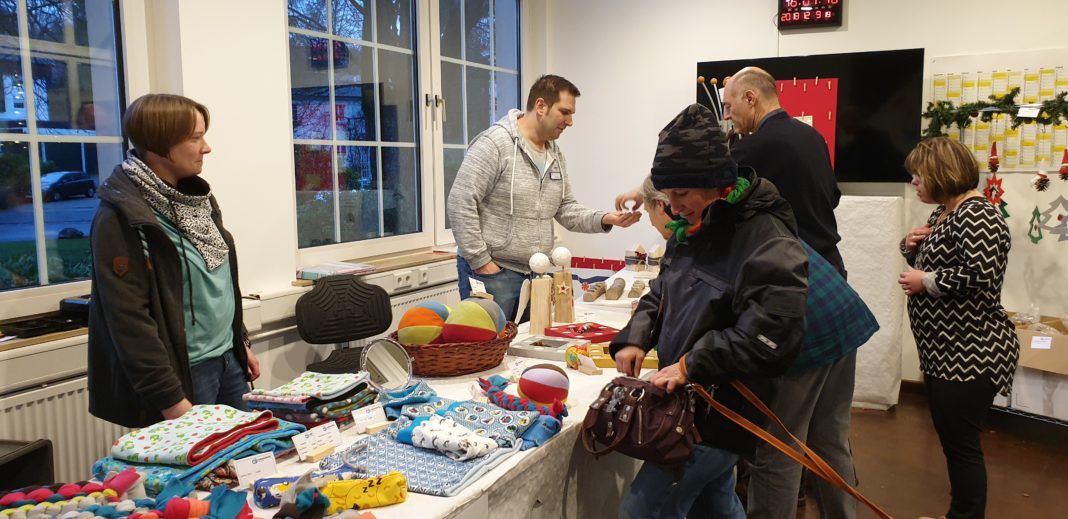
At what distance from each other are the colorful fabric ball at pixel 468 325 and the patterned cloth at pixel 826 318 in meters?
0.81

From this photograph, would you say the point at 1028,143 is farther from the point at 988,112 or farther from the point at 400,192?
the point at 400,192

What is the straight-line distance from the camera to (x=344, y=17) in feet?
12.6

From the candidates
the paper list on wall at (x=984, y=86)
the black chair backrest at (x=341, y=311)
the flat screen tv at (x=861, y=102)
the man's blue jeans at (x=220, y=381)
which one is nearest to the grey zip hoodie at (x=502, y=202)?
the black chair backrest at (x=341, y=311)

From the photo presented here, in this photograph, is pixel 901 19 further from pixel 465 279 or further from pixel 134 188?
pixel 134 188

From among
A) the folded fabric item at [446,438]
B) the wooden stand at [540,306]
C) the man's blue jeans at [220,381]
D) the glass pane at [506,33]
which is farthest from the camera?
the glass pane at [506,33]

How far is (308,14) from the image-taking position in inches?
143

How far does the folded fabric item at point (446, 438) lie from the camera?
1594mm

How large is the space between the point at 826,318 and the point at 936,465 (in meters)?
2.10

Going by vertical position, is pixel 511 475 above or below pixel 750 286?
below

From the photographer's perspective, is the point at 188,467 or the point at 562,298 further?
the point at 562,298

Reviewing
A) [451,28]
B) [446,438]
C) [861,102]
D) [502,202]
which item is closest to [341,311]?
[502,202]

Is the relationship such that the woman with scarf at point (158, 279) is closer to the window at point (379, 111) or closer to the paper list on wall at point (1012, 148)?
the window at point (379, 111)

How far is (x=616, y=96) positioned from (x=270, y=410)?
12.8 ft

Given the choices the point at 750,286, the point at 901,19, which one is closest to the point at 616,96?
the point at 901,19
